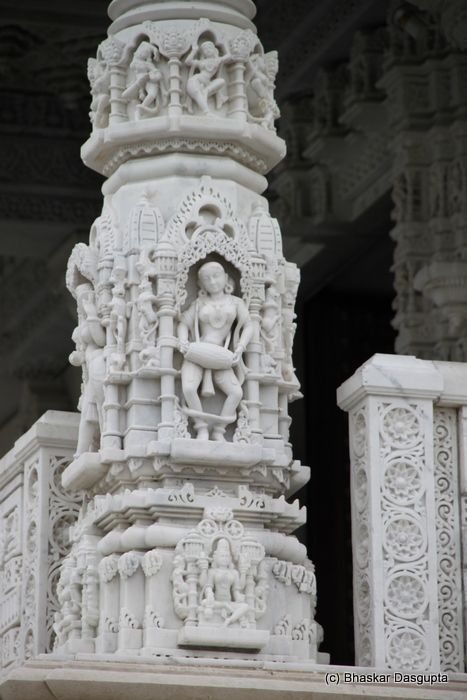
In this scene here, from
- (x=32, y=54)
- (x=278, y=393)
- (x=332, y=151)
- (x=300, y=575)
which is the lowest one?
(x=300, y=575)

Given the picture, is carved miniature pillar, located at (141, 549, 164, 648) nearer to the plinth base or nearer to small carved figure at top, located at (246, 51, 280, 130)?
the plinth base

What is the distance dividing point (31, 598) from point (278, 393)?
1.87m

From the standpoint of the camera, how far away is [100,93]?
37.3 feet

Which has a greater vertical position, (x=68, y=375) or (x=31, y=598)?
(x=68, y=375)

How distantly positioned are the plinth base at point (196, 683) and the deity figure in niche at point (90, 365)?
1387mm

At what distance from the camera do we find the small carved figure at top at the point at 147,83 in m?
11.2

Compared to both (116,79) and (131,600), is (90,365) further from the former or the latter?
(116,79)

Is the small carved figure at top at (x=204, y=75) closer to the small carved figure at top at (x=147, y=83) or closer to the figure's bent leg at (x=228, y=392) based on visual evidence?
the small carved figure at top at (x=147, y=83)

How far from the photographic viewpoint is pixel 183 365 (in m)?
10.7

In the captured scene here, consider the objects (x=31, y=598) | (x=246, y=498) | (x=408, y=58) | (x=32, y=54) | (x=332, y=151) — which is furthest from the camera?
(x=32, y=54)

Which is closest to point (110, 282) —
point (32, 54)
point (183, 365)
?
point (183, 365)

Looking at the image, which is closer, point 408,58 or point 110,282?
point 110,282

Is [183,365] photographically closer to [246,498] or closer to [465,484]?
[246,498]
